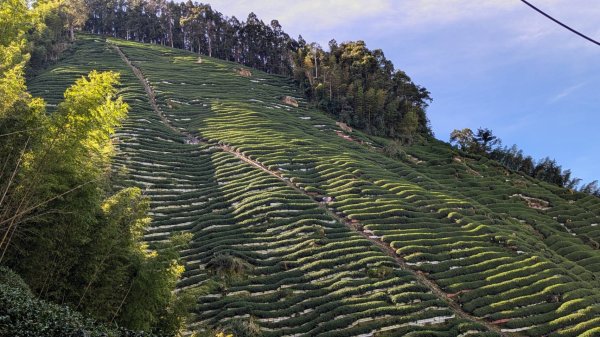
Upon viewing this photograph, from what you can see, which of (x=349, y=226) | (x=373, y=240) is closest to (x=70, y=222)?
(x=373, y=240)

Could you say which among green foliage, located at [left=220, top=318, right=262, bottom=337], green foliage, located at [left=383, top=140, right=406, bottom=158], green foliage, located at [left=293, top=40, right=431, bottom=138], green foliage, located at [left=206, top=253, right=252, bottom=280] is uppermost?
green foliage, located at [left=293, top=40, right=431, bottom=138]

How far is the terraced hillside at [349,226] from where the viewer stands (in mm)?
26250

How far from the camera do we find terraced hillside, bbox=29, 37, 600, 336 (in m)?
26.2

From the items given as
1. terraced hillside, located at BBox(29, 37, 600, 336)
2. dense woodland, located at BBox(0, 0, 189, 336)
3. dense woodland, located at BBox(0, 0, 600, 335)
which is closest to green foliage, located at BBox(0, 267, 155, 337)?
dense woodland, located at BBox(0, 0, 600, 335)

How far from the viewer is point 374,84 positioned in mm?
75000

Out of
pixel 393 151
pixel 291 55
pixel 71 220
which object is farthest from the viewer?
pixel 291 55

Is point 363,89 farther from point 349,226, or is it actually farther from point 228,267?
point 228,267

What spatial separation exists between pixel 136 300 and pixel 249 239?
621 inches

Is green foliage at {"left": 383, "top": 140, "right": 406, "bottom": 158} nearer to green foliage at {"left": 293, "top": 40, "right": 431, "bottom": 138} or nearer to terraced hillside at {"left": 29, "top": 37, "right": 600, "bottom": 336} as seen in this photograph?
terraced hillside at {"left": 29, "top": 37, "right": 600, "bottom": 336}

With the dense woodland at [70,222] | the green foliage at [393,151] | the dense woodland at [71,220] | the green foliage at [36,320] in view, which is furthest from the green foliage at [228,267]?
the green foliage at [393,151]

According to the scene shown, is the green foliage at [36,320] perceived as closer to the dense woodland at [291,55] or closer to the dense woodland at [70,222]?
the dense woodland at [70,222]

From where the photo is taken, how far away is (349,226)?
35531mm

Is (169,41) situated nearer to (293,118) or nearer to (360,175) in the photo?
(293,118)

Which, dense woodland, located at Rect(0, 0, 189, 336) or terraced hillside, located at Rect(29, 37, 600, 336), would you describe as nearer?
dense woodland, located at Rect(0, 0, 189, 336)
